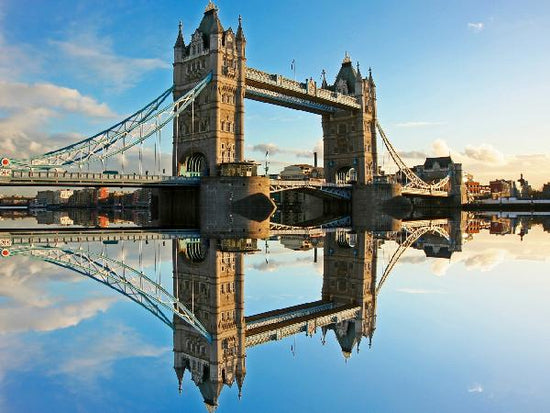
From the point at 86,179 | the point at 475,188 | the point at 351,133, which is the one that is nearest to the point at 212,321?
the point at 86,179

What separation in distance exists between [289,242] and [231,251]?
8.54 m

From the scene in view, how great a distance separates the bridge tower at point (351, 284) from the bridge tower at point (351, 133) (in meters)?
46.4

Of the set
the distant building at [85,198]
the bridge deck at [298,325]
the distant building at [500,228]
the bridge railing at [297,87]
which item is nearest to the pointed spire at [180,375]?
the bridge deck at [298,325]

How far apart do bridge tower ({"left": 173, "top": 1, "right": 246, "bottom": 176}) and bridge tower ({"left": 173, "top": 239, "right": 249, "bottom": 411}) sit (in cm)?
3093

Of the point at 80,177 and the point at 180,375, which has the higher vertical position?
the point at 80,177

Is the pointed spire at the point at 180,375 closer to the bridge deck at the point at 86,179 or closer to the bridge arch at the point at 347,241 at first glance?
the bridge arch at the point at 347,241

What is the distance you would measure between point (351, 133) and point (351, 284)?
6242cm

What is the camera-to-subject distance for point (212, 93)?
54.1 metres

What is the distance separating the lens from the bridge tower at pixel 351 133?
77500mm

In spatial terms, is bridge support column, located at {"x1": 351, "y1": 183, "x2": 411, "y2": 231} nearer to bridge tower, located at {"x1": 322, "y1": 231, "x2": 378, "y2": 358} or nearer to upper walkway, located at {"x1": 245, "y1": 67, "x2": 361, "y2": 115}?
upper walkway, located at {"x1": 245, "y1": 67, "x2": 361, "y2": 115}

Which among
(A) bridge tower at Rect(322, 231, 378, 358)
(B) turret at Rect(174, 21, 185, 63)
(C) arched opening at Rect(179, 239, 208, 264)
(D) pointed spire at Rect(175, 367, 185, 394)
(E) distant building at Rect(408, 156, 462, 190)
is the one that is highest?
(B) turret at Rect(174, 21, 185, 63)

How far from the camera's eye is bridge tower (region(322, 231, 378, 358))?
1184 cm

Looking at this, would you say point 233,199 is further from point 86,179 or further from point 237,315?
point 237,315

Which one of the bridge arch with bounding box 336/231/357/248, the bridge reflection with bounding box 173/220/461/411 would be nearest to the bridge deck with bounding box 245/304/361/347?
the bridge reflection with bounding box 173/220/461/411
